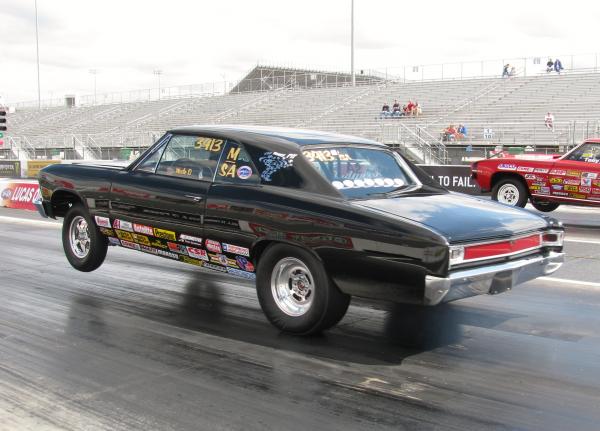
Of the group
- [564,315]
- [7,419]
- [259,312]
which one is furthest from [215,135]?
[564,315]

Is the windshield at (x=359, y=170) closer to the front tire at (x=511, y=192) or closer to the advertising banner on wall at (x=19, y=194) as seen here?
the front tire at (x=511, y=192)

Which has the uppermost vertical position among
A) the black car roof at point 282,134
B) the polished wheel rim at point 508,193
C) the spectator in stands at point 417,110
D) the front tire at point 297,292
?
the spectator in stands at point 417,110

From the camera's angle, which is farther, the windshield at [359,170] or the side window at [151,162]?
the side window at [151,162]

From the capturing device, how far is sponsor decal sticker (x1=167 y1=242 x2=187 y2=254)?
582 cm

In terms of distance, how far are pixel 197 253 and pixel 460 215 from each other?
7.54ft

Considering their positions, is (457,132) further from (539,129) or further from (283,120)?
(283,120)

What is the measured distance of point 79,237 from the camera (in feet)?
23.8

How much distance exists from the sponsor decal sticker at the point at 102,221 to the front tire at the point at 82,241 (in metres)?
0.14

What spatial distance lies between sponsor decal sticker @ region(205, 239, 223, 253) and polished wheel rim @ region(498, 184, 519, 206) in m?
9.25

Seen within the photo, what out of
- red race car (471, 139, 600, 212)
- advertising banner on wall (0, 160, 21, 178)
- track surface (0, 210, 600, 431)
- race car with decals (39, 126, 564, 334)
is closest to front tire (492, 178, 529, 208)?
red race car (471, 139, 600, 212)

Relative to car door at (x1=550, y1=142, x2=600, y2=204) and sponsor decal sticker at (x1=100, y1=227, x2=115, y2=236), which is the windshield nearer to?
sponsor decal sticker at (x1=100, y1=227, x2=115, y2=236)

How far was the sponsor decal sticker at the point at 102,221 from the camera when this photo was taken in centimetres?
659

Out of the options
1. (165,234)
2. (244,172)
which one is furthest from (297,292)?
(165,234)

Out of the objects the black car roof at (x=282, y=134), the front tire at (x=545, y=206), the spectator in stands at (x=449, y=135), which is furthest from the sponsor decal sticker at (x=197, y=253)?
the spectator in stands at (x=449, y=135)
